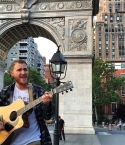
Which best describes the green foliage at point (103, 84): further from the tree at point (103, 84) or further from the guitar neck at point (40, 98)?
the guitar neck at point (40, 98)

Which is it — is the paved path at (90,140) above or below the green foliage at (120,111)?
above

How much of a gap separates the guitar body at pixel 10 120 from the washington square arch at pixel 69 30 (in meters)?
17.1

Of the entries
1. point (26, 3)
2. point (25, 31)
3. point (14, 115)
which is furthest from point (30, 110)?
point (25, 31)

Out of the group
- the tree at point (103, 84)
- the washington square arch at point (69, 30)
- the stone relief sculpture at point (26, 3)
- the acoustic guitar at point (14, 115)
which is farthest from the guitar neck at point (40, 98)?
the tree at point (103, 84)

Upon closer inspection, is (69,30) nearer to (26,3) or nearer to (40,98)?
(26,3)

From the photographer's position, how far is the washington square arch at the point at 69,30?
68.1ft

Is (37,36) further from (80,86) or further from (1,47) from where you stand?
(80,86)

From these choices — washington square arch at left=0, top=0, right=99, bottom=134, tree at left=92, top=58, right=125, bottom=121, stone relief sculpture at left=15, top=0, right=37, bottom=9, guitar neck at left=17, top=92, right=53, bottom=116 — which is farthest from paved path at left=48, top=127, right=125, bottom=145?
tree at left=92, top=58, right=125, bottom=121

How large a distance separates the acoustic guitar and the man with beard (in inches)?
2.5

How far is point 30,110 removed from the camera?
356cm

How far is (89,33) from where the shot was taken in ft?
72.3

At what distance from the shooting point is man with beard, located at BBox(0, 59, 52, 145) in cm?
356

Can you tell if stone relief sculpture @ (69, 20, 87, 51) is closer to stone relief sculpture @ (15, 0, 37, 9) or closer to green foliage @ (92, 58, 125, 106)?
stone relief sculpture @ (15, 0, 37, 9)

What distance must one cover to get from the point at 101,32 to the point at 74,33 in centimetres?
8871
